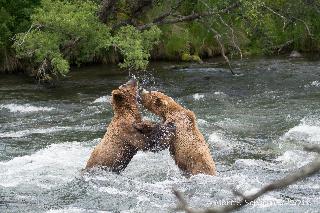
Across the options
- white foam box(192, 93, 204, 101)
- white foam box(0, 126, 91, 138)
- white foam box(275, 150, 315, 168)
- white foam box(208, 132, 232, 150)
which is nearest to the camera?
white foam box(275, 150, 315, 168)

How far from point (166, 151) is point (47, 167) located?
191 centimetres

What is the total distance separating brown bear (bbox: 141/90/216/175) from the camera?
7.70m

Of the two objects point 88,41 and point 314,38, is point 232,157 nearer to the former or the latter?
point 88,41

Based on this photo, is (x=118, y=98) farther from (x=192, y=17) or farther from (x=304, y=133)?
(x=192, y=17)

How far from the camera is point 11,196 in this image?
779cm

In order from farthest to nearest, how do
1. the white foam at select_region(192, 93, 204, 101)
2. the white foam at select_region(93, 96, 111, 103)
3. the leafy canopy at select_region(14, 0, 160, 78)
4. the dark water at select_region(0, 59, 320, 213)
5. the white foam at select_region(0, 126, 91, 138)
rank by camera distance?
1. the leafy canopy at select_region(14, 0, 160, 78)
2. the white foam at select_region(93, 96, 111, 103)
3. the white foam at select_region(192, 93, 204, 101)
4. the white foam at select_region(0, 126, 91, 138)
5. the dark water at select_region(0, 59, 320, 213)

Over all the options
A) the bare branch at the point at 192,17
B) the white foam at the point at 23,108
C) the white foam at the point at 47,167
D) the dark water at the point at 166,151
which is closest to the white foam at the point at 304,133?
the dark water at the point at 166,151

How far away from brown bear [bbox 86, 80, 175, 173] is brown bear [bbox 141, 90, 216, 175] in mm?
126

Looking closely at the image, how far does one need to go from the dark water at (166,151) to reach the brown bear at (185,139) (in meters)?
0.15

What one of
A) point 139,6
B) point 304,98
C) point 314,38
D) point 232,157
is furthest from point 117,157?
point 314,38

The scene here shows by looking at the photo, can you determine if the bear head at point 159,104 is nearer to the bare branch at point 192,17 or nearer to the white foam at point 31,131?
the white foam at point 31,131

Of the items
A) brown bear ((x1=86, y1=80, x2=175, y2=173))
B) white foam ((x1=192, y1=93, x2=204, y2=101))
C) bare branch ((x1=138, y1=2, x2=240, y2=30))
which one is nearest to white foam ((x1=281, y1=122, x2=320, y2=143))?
brown bear ((x1=86, y1=80, x2=175, y2=173))

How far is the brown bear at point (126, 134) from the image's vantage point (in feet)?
25.1

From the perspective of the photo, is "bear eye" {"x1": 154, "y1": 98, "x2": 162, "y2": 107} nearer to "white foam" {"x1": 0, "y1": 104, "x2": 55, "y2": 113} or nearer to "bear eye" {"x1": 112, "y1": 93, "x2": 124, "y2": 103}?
"bear eye" {"x1": 112, "y1": 93, "x2": 124, "y2": 103}
